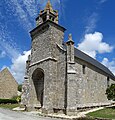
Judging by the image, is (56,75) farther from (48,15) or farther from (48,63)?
(48,15)

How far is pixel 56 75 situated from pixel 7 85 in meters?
20.0

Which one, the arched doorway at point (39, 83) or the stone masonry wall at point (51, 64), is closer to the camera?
the stone masonry wall at point (51, 64)

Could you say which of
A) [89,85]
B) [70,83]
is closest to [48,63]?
[70,83]

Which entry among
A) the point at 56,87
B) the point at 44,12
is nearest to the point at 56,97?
the point at 56,87

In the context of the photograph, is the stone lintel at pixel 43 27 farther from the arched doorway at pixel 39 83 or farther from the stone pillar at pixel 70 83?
the arched doorway at pixel 39 83

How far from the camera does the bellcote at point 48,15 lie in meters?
20.7

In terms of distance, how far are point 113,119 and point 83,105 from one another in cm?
668

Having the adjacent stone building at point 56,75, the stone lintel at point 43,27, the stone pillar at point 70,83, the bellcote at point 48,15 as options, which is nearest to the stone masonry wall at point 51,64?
the adjacent stone building at point 56,75

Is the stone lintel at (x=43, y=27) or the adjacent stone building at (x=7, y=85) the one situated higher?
the stone lintel at (x=43, y=27)

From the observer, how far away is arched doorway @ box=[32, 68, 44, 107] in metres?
20.8

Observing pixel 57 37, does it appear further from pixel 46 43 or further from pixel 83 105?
pixel 83 105

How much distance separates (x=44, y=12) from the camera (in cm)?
2116

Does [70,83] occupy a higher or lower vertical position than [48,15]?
lower

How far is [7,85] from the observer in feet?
115
